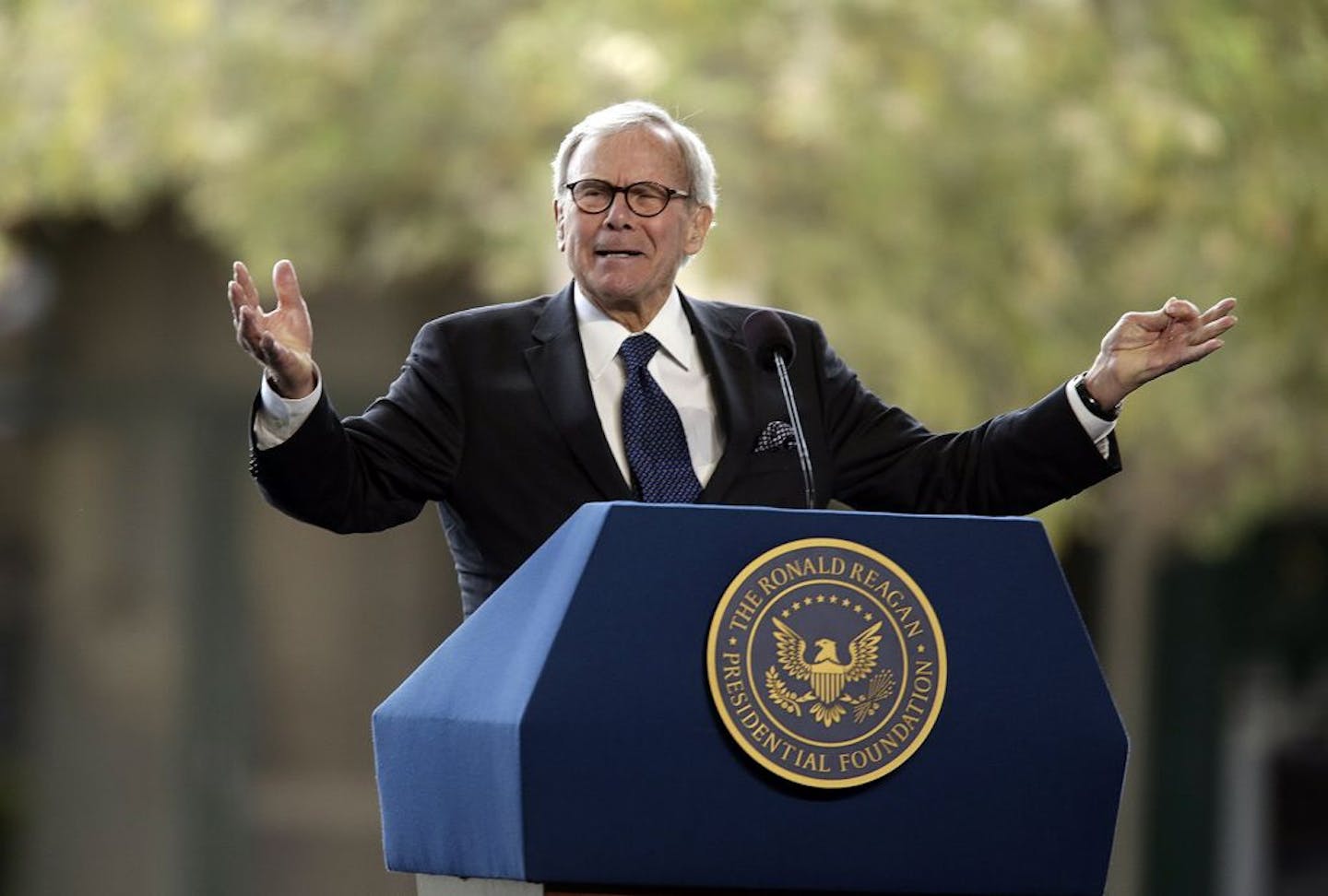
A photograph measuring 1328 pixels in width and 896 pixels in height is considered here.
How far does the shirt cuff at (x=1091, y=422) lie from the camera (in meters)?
3.85

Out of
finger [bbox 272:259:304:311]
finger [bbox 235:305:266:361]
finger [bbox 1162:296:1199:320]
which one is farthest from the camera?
finger [bbox 1162:296:1199:320]

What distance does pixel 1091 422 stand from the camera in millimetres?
3846

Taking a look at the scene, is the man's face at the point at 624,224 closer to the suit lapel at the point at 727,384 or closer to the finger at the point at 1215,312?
the suit lapel at the point at 727,384

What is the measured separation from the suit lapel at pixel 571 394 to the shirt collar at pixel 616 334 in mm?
23

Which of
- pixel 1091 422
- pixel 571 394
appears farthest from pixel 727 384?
pixel 1091 422

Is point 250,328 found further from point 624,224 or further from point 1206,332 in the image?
point 1206,332

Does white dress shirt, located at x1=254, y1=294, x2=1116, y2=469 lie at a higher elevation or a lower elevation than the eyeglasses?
lower

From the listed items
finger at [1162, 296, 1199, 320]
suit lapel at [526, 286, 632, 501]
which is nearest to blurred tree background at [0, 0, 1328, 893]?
suit lapel at [526, 286, 632, 501]

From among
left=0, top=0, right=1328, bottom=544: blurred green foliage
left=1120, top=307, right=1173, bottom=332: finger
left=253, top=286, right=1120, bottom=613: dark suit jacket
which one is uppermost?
left=0, top=0, right=1328, bottom=544: blurred green foliage

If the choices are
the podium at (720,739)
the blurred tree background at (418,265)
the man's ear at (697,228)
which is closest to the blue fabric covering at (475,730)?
the podium at (720,739)

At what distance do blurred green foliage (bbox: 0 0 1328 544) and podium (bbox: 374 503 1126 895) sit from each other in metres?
5.54

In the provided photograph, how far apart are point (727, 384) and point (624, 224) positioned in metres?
0.27

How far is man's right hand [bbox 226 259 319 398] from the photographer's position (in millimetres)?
3398

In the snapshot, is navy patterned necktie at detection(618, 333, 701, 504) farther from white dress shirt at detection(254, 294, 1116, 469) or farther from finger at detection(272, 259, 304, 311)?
finger at detection(272, 259, 304, 311)
